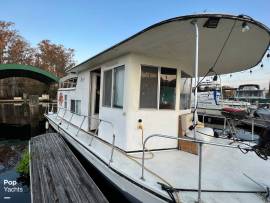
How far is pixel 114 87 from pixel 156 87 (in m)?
1.11

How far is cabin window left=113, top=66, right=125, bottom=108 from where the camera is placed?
5.63 meters

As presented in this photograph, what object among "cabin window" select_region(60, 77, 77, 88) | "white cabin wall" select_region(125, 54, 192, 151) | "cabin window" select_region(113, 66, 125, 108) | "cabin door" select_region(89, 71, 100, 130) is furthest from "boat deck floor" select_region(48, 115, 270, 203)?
"cabin window" select_region(60, 77, 77, 88)

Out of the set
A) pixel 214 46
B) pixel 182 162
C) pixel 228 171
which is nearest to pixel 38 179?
pixel 182 162

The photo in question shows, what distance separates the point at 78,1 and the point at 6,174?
23.2ft

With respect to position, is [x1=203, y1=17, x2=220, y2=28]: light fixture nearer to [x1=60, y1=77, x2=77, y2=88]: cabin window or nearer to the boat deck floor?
the boat deck floor

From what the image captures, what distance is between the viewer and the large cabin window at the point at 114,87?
18.6ft

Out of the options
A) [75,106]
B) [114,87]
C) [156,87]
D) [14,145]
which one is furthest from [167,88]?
[14,145]

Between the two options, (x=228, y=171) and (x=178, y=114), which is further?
(x=178, y=114)

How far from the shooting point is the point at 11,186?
691cm

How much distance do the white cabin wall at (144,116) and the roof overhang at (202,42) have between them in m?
0.19

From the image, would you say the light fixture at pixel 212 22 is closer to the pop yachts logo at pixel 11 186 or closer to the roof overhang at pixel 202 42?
the roof overhang at pixel 202 42

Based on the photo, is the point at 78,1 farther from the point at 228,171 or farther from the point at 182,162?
the point at 228,171

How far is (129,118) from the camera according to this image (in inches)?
207

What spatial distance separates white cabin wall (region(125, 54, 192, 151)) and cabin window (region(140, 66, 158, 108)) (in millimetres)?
119
